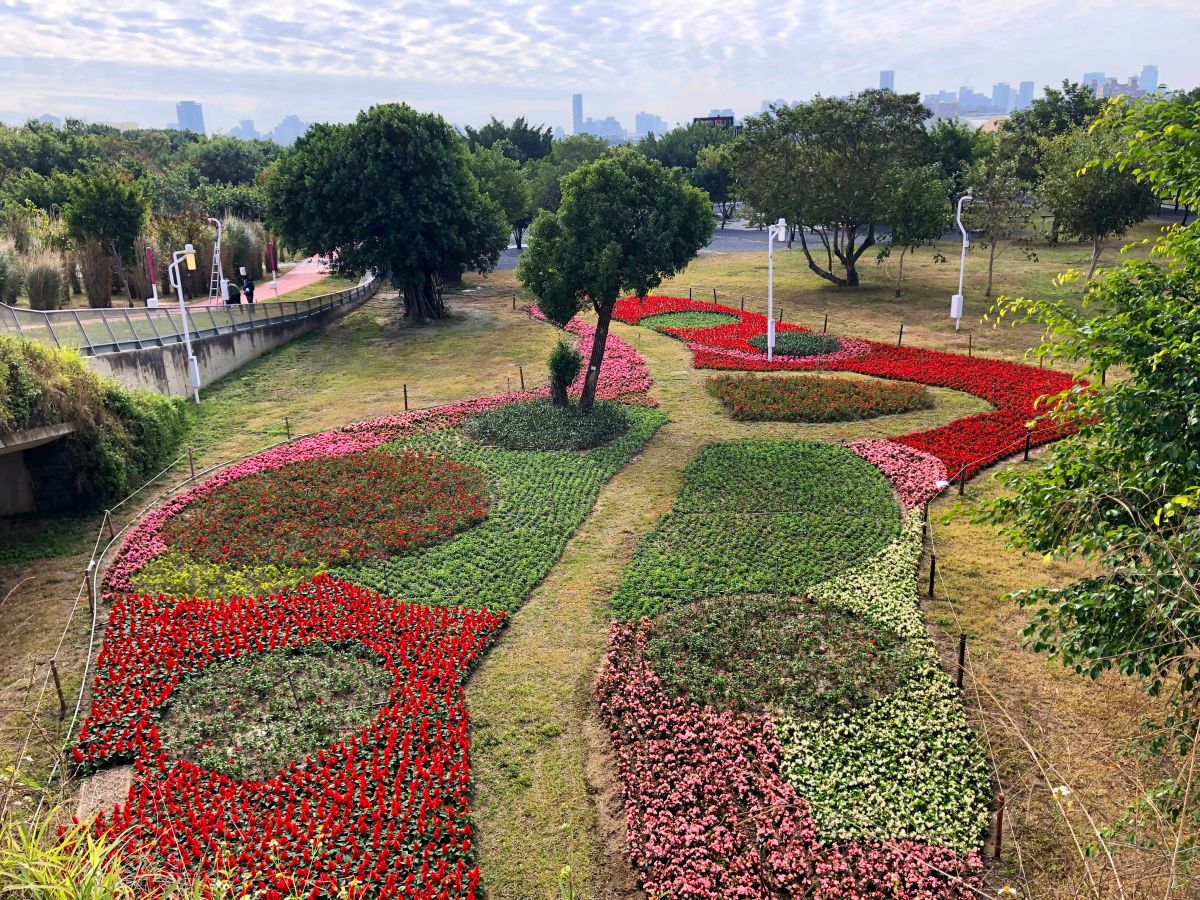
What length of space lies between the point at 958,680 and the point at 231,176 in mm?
78767

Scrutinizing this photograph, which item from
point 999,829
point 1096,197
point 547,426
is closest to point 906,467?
point 547,426

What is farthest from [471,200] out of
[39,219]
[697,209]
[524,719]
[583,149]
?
[583,149]

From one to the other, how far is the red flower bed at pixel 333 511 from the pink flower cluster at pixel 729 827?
5.77m

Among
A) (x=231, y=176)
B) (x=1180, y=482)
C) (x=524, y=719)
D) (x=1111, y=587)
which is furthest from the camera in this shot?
(x=231, y=176)

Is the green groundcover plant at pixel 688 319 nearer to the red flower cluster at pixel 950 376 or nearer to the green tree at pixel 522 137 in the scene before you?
the red flower cluster at pixel 950 376

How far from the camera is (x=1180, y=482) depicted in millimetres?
7094

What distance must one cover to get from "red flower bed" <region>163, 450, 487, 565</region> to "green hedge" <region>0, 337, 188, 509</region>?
1.86 metres

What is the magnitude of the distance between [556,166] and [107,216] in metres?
31.9

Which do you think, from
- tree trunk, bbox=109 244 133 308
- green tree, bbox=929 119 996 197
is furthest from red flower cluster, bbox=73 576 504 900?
green tree, bbox=929 119 996 197

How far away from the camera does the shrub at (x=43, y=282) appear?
1012 inches

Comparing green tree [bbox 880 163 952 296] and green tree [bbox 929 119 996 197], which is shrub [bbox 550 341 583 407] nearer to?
green tree [bbox 880 163 952 296]

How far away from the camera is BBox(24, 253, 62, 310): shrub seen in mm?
25703

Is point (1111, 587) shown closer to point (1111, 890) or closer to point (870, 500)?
point (1111, 890)

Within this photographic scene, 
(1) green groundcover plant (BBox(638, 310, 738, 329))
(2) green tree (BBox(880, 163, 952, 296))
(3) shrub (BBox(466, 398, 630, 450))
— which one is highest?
(2) green tree (BBox(880, 163, 952, 296))
